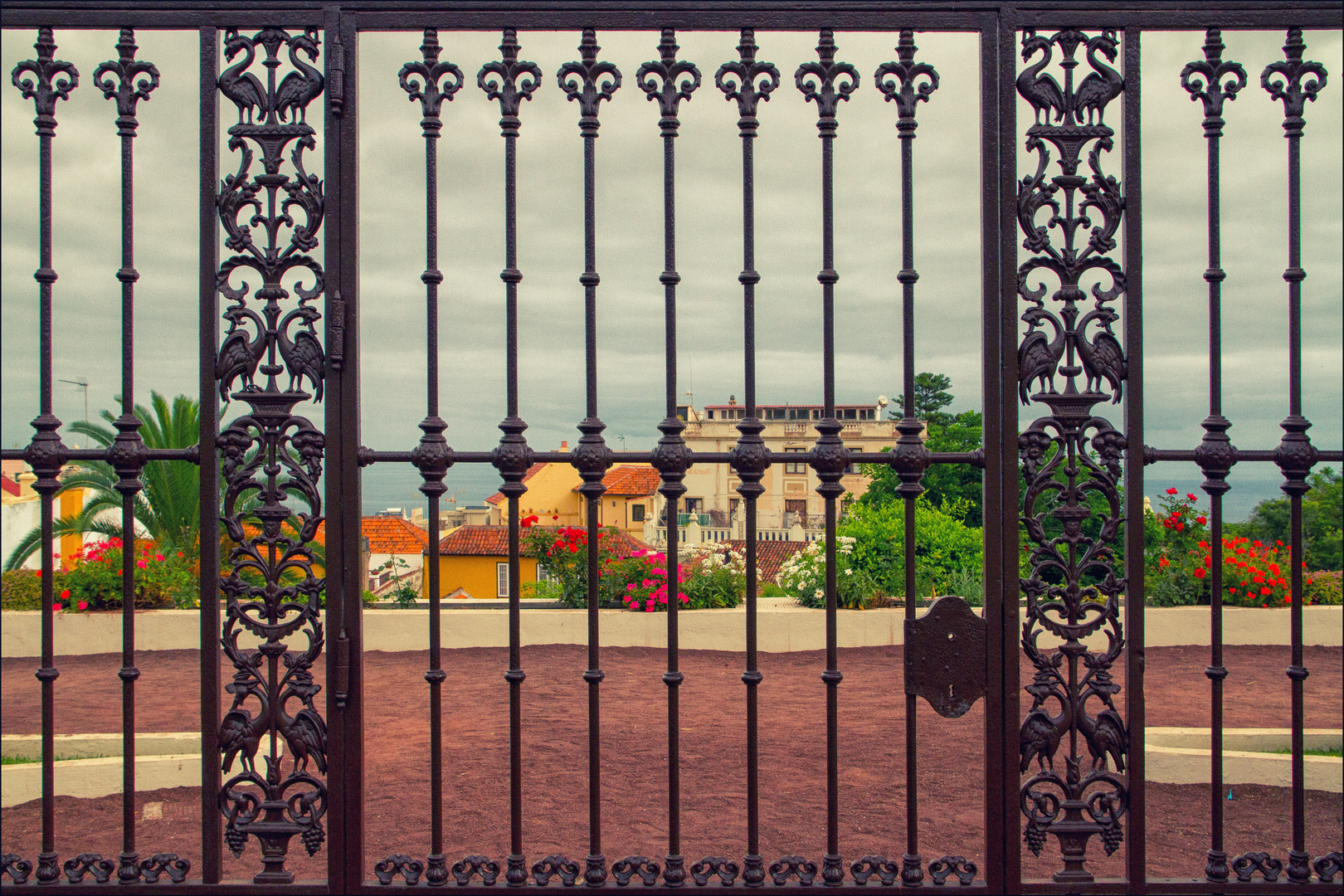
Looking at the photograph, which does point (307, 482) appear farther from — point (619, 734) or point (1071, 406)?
point (619, 734)

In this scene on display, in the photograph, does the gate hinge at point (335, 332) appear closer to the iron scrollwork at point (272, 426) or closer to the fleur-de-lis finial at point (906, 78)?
the iron scrollwork at point (272, 426)

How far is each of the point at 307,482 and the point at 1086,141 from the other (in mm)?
2391

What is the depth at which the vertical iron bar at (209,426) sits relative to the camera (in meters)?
2.29

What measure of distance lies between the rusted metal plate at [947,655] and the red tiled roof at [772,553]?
19.6ft

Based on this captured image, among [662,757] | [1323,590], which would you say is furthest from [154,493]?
[1323,590]

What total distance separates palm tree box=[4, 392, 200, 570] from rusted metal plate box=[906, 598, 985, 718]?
29.0 feet

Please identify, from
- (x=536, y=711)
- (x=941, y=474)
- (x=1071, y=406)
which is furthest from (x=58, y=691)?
(x=941, y=474)

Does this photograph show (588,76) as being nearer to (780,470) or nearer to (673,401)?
(673,401)

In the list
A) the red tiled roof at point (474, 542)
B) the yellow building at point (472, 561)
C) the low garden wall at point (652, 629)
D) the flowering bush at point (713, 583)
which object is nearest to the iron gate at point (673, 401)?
the low garden wall at point (652, 629)

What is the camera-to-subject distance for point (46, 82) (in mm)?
Answer: 2320

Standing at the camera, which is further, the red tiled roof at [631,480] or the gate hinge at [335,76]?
the red tiled roof at [631,480]

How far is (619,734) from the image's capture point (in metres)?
5.62

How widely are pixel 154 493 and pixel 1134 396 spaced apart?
10.6 metres

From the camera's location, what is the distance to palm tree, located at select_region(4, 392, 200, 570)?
30.4 feet
